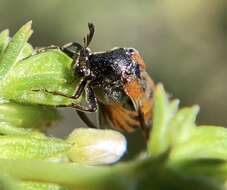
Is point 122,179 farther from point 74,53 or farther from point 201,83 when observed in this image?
point 201,83

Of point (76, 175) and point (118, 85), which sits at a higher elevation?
point (118, 85)

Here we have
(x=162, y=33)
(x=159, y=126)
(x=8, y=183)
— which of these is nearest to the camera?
(x=8, y=183)

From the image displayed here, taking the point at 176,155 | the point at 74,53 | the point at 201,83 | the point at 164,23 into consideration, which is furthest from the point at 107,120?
the point at 164,23

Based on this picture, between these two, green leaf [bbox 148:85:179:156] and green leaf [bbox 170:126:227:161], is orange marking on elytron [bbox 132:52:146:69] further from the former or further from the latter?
green leaf [bbox 148:85:179:156]

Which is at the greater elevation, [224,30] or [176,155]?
[224,30]

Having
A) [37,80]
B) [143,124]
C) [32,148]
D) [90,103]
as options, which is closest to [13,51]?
[37,80]

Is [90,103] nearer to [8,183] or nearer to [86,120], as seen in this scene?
[86,120]

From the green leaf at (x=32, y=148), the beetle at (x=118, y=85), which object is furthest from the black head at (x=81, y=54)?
the green leaf at (x=32, y=148)
